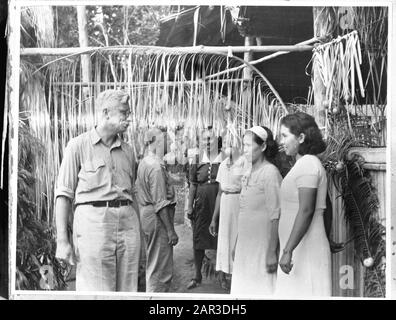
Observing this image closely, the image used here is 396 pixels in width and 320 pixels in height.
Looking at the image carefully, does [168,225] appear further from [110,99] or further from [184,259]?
A: [110,99]

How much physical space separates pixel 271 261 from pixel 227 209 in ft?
1.70

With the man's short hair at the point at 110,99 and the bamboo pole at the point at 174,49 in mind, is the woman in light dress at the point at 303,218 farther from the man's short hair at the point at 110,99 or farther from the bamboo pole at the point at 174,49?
A: the man's short hair at the point at 110,99

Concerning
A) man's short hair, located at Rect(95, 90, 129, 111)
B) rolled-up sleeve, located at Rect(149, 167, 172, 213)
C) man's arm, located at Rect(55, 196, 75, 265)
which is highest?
man's short hair, located at Rect(95, 90, 129, 111)

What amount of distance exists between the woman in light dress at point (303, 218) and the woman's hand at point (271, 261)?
0.14 ft

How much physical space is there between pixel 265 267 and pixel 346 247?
25.5 inches

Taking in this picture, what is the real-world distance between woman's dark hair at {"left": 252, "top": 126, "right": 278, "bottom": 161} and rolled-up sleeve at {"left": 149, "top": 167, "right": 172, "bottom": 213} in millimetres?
784

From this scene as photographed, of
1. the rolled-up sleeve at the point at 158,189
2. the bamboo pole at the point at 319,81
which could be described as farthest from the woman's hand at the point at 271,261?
the bamboo pole at the point at 319,81

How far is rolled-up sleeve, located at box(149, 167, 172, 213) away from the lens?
15.8ft

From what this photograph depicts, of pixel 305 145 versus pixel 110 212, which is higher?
pixel 305 145

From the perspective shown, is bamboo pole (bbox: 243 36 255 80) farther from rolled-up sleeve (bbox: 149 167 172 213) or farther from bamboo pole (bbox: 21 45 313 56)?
rolled-up sleeve (bbox: 149 167 172 213)

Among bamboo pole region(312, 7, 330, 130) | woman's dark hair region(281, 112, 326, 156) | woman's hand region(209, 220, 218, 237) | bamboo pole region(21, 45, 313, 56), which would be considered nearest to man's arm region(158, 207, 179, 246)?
woman's hand region(209, 220, 218, 237)
